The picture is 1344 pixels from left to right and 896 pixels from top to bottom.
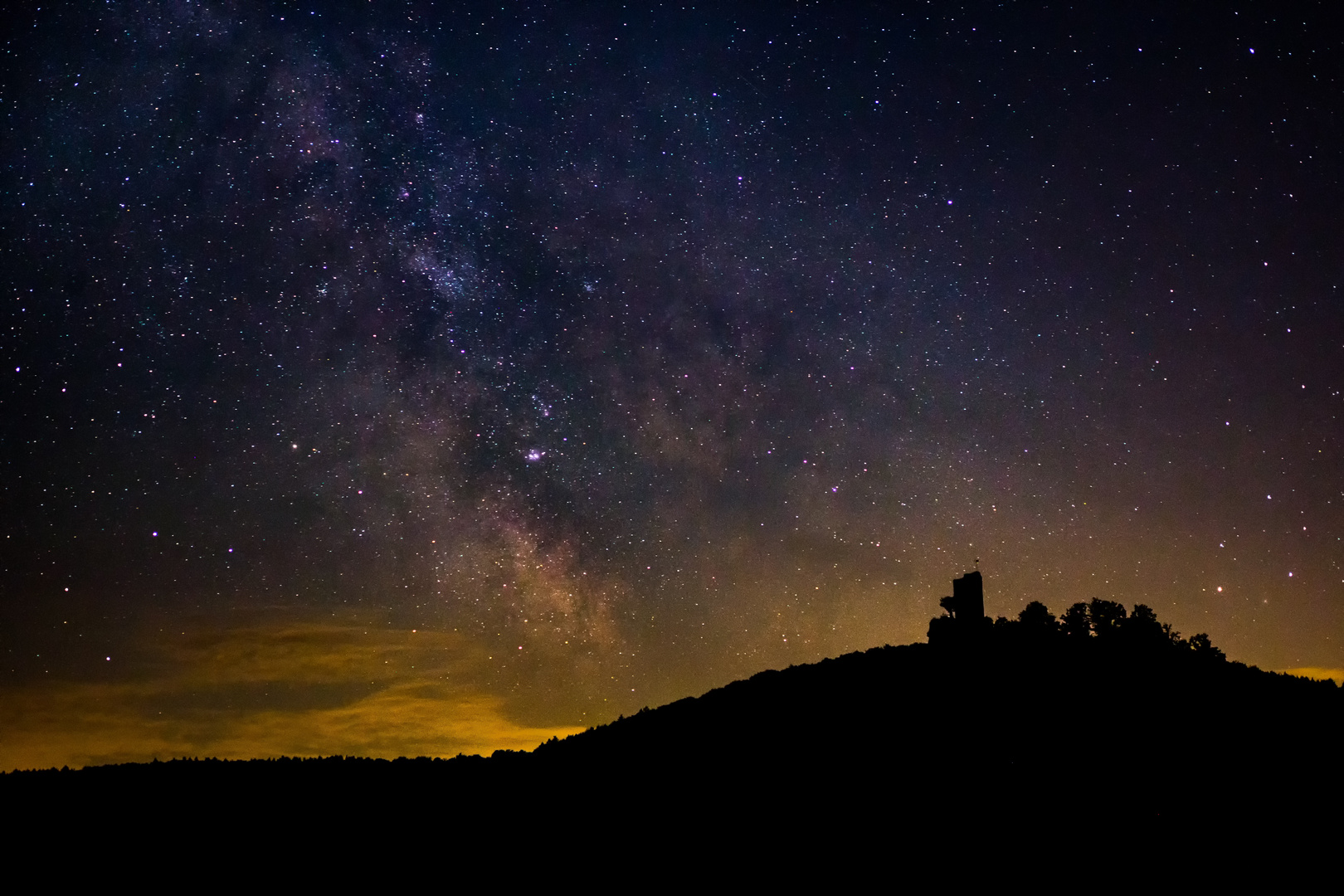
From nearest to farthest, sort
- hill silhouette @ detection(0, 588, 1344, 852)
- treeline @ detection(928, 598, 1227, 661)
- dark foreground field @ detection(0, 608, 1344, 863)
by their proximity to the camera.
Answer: dark foreground field @ detection(0, 608, 1344, 863), hill silhouette @ detection(0, 588, 1344, 852), treeline @ detection(928, 598, 1227, 661)

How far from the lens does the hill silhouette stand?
16.0 metres

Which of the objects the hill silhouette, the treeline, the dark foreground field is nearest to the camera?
the dark foreground field

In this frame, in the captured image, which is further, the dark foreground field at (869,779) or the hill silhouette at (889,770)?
the hill silhouette at (889,770)

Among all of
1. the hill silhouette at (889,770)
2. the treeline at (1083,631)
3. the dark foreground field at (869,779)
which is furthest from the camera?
the treeline at (1083,631)

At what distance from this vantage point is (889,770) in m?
18.2

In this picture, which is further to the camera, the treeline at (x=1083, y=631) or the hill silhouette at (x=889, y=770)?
the treeline at (x=1083, y=631)

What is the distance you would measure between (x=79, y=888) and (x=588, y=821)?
10.00 m

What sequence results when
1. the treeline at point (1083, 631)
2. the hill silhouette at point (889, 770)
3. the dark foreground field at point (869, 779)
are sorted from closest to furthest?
the dark foreground field at point (869, 779) → the hill silhouette at point (889, 770) → the treeline at point (1083, 631)

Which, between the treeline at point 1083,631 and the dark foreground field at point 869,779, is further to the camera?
the treeline at point 1083,631

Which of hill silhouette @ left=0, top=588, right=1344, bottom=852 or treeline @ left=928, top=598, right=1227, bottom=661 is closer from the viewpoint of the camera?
hill silhouette @ left=0, top=588, right=1344, bottom=852

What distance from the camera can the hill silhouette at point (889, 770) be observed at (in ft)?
52.4

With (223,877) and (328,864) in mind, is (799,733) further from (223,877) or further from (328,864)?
(223,877)

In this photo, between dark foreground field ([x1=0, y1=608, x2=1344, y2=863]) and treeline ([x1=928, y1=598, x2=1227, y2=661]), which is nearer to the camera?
dark foreground field ([x1=0, y1=608, x2=1344, y2=863])

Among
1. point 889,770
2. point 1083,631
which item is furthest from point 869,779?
point 1083,631
